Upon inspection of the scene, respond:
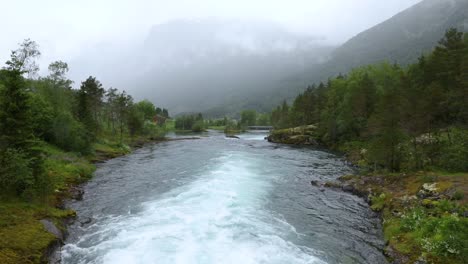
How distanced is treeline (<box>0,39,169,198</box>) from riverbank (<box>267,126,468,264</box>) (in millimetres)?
24077

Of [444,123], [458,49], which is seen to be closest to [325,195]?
[444,123]

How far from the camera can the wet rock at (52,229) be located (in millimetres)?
17562

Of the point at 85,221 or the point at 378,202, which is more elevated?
the point at 85,221

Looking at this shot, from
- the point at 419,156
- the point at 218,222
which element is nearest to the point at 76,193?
the point at 218,222

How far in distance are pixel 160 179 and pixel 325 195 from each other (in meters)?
19.2

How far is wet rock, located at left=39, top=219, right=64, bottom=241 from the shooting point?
17.6m

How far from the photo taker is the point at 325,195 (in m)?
29.5

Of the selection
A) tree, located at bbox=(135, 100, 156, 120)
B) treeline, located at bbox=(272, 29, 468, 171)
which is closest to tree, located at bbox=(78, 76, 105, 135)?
treeline, located at bbox=(272, 29, 468, 171)

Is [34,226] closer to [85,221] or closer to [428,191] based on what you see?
[85,221]

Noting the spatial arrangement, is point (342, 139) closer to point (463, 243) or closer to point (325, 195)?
point (325, 195)

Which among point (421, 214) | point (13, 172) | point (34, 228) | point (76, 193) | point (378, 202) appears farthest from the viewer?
point (76, 193)

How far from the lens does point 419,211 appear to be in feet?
66.3

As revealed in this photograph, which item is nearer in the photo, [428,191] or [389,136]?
[428,191]

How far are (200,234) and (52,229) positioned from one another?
29.5 feet
